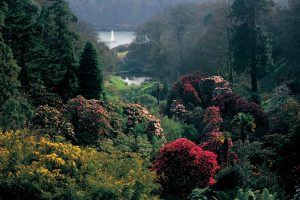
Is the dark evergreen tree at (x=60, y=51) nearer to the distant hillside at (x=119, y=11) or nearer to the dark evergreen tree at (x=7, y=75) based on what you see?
the dark evergreen tree at (x=7, y=75)

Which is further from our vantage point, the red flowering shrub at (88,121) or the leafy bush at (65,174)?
the red flowering shrub at (88,121)

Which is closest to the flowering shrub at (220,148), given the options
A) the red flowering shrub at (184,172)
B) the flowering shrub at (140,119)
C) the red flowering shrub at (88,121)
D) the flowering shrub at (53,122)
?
the flowering shrub at (140,119)

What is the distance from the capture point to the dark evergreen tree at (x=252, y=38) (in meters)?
40.5

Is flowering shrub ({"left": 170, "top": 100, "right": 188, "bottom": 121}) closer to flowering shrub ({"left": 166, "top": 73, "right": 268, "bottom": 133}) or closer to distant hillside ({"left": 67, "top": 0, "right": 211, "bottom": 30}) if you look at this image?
flowering shrub ({"left": 166, "top": 73, "right": 268, "bottom": 133})

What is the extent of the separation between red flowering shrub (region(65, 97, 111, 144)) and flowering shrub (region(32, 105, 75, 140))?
52cm

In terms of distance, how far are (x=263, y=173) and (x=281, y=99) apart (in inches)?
585

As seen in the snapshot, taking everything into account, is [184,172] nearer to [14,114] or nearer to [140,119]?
[140,119]

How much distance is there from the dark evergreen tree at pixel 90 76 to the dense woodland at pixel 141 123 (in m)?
0.07

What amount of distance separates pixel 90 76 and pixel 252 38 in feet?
53.1

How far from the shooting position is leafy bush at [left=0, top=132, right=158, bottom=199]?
51.5 ft

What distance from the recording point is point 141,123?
1044 inches

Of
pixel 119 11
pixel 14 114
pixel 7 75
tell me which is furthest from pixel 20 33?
pixel 119 11

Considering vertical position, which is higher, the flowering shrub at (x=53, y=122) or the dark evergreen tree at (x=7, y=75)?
the dark evergreen tree at (x=7, y=75)

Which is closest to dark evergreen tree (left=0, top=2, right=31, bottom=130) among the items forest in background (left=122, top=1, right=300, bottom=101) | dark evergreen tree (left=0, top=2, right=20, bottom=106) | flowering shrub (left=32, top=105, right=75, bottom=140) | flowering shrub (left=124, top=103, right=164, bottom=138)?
dark evergreen tree (left=0, top=2, right=20, bottom=106)
